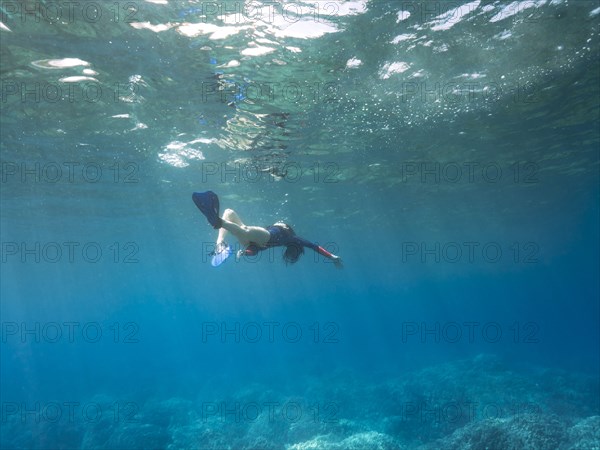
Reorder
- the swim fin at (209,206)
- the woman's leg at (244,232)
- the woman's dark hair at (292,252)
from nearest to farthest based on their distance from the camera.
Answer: the swim fin at (209,206) < the woman's leg at (244,232) < the woman's dark hair at (292,252)

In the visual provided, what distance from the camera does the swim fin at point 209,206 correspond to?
22.7 feet

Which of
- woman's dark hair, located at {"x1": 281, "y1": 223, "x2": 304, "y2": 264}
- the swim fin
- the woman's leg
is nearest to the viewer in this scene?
the swim fin

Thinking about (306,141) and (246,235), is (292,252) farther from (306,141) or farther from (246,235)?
(306,141)

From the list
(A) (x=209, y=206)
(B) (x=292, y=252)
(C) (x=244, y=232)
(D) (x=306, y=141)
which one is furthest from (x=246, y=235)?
(D) (x=306, y=141)

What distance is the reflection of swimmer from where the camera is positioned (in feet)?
23.1

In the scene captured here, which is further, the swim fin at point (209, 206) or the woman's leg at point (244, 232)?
the woman's leg at point (244, 232)

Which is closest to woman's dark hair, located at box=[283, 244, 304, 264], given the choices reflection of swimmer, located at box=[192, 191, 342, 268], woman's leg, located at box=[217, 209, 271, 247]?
reflection of swimmer, located at box=[192, 191, 342, 268]

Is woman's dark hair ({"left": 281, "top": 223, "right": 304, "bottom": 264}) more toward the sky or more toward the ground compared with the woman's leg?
more toward the ground

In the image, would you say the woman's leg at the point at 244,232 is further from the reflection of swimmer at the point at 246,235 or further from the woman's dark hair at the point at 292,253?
the woman's dark hair at the point at 292,253

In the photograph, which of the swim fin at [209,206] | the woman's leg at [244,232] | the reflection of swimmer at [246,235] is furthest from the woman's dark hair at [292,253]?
the swim fin at [209,206]

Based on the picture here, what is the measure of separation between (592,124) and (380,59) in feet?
48.4

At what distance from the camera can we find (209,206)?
23.1ft

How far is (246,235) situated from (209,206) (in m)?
0.95

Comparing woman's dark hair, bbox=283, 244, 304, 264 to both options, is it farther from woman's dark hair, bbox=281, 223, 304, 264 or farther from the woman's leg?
the woman's leg
